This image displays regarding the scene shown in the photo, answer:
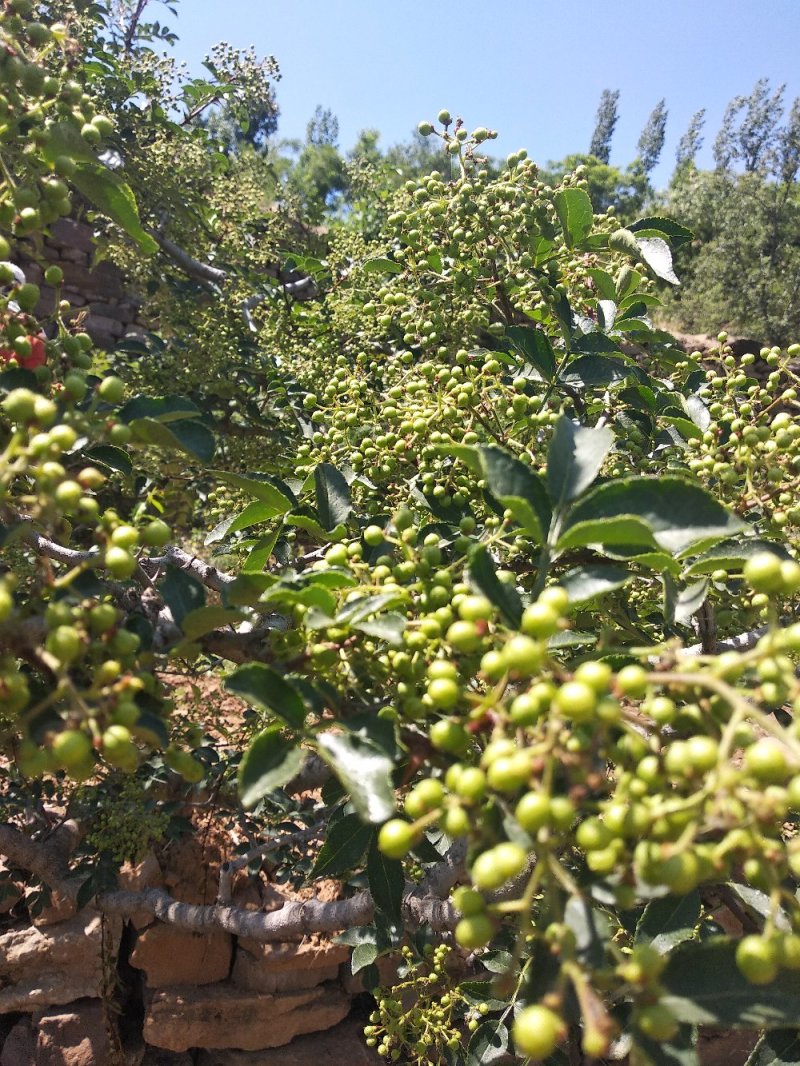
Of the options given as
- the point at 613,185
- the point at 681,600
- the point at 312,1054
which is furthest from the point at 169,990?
the point at 613,185

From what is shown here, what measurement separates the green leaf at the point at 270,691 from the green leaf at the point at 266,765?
0.03 m

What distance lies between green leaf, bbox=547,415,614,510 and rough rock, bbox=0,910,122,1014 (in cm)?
378

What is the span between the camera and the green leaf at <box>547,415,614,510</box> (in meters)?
1.00

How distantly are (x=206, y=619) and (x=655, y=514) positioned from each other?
0.65m

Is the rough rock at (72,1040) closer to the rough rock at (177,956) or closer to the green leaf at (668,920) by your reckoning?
the rough rock at (177,956)

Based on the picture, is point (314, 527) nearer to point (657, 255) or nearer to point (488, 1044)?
point (657, 255)

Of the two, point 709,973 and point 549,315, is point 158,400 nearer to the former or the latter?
point 709,973

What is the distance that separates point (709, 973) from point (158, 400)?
1115mm

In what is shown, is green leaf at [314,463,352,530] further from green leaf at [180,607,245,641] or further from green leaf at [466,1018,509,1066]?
green leaf at [466,1018,509,1066]

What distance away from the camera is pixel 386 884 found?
136 cm

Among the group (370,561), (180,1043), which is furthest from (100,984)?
(370,561)

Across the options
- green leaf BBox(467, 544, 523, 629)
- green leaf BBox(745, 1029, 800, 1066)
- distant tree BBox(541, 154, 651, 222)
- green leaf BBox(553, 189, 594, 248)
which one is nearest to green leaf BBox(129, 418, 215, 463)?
green leaf BBox(467, 544, 523, 629)

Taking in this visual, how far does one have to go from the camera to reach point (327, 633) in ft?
3.21

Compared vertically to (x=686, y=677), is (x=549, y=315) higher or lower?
higher
